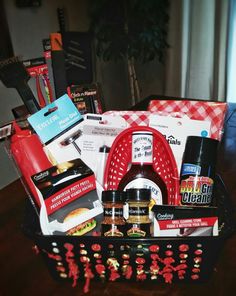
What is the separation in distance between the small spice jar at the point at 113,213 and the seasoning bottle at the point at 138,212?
11 mm

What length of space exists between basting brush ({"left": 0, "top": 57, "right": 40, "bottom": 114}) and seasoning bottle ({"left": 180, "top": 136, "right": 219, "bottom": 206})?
0.29 meters

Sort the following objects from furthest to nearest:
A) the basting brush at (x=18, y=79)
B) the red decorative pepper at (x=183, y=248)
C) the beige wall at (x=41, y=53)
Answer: the beige wall at (x=41, y=53)
the basting brush at (x=18, y=79)
the red decorative pepper at (x=183, y=248)

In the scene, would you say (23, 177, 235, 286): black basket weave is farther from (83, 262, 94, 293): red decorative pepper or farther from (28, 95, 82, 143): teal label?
(28, 95, 82, 143): teal label

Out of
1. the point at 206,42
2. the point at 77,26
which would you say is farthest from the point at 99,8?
the point at 206,42

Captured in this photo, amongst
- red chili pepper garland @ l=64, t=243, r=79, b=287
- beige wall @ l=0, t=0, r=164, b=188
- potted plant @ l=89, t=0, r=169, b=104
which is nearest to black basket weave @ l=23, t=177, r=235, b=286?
red chili pepper garland @ l=64, t=243, r=79, b=287

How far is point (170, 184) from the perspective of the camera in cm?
60

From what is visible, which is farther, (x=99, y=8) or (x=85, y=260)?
(x=99, y=8)

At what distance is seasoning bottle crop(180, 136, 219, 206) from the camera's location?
505mm

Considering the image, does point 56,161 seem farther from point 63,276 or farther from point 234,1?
point 234,1

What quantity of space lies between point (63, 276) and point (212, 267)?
0.23 meters

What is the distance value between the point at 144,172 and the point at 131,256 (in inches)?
6.0

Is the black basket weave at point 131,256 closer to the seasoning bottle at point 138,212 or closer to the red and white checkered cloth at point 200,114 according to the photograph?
the seasoning bottle at point 138,212

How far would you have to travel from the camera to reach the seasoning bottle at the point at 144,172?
524 mm

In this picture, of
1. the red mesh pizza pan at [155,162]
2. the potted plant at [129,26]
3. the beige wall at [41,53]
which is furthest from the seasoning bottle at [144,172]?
the potted plant at [129,26]
